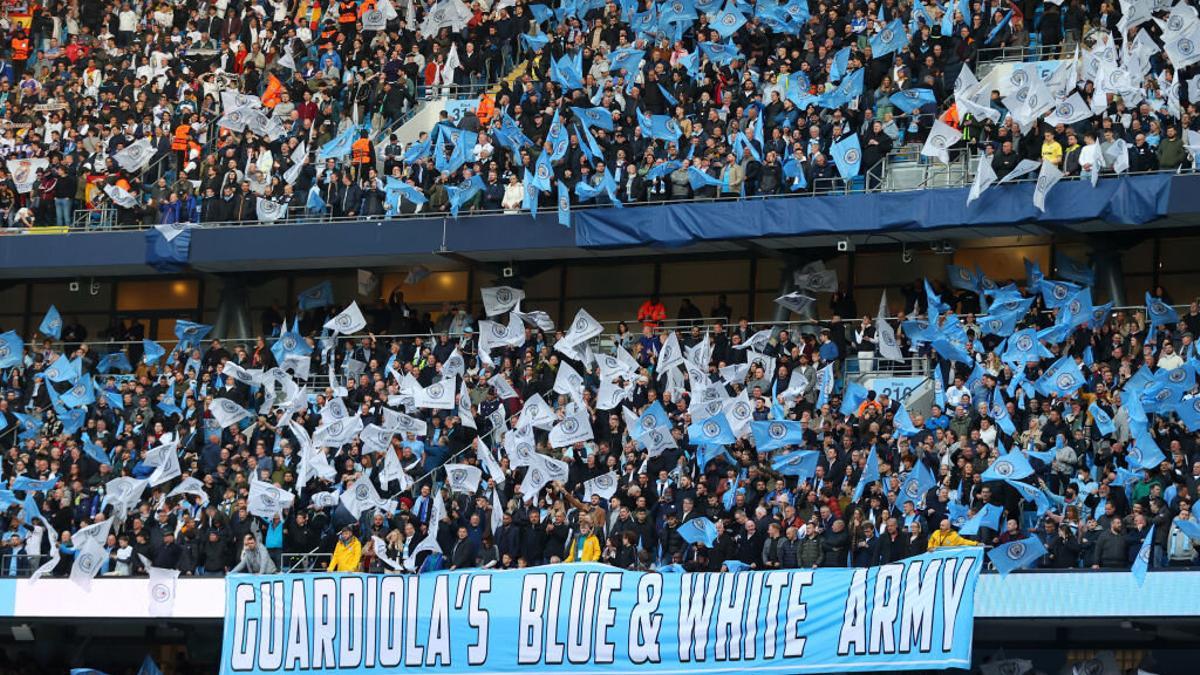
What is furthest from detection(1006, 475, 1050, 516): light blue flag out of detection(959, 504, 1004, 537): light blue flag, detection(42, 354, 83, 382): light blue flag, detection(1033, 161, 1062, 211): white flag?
detection(42, 354, 83, 382): light blue flag

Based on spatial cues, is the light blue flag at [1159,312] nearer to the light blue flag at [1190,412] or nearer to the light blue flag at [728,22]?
the light blue flag at [1190,412]

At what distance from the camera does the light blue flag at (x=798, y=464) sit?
96.9 feet

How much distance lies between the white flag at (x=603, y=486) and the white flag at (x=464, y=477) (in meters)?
1.74

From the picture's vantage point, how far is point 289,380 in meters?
34.9

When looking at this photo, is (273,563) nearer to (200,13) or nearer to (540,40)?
(540,40)

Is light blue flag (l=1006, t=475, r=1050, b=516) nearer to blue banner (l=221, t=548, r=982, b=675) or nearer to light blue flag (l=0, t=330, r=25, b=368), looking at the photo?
blue banner (l=221, t=548, r=982, b=675)

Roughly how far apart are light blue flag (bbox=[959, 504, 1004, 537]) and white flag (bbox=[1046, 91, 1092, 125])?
22.2 ft

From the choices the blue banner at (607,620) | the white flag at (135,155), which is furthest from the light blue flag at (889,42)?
the white flag at (135,155)

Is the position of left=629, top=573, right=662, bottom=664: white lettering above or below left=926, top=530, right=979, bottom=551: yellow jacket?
below

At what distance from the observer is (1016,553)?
87.9ft

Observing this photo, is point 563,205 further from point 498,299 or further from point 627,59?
point 627,59

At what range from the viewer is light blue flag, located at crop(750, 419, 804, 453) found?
98.6 feet

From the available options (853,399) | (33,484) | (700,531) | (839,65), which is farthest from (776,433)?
(33,484)

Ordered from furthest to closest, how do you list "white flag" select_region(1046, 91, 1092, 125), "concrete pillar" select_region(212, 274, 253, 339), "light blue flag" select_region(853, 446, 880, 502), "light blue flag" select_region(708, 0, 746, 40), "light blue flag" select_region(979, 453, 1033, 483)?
"concrete pillar" select_region(212, 274, 253, 339) < "light blue flag" select_region(708, 0, 746, 40) < "white flag" select_region(1046, 91, 1092, 125) < "light blue flag" select_region(853, 446, 880, 502) < "light blue flag" select_region(979, 453, 1033, 483)
